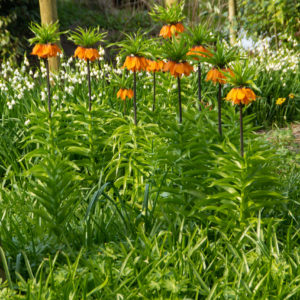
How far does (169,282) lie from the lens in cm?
215

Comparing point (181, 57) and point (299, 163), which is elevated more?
point (181, 57)

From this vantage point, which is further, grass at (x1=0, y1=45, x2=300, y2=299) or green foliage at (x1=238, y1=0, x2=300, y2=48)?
green foliage at (x1=238, y1=0, x2=300, y2=48)

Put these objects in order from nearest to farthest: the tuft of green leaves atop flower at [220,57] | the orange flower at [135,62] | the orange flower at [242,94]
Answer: the orange flower at [242,94]
the tuft of green leaves atop flower at [220,57]
the orange flower at [135,62]

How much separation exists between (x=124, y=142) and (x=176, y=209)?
0.84m

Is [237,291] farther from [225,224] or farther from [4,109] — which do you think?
[4,109]

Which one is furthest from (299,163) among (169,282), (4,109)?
(4,109)

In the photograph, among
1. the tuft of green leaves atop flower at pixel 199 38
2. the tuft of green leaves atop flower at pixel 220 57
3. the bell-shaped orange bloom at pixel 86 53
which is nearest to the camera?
the tuft of green leaves atop flower at pixel 220 57

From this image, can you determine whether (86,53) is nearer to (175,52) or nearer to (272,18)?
(175,52)

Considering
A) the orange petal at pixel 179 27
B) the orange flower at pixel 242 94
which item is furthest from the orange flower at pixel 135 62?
the orange flower at pixel 242 94

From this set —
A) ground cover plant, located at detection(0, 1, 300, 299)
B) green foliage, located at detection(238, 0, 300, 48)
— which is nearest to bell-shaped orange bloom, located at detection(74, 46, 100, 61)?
ground cover plant, located at detection(0, 1, 300, 299)

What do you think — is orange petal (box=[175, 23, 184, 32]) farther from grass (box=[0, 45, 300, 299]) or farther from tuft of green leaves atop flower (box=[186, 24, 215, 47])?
grass (box=[0, 45, 300, 299])

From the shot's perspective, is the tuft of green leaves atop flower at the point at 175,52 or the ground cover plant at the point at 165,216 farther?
the tuft of green leaves atop flower at the point at 175,52

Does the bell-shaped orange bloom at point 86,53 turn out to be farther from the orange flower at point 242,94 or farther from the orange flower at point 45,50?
the orange flower at point 242,94


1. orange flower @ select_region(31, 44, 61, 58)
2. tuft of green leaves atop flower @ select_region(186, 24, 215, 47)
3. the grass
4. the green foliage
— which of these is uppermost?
tuft of green leaves atop flower @ select_region(186, 24, 215, 47)
